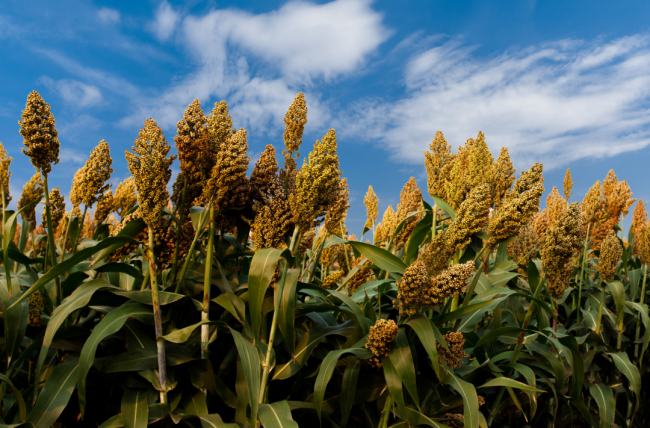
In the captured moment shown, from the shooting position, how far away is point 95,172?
2.15m

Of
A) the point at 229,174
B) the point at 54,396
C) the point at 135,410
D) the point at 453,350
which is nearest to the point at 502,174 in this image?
the point at 453,350

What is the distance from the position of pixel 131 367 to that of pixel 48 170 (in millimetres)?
1159

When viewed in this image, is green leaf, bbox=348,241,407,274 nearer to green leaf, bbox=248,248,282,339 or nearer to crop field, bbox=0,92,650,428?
crop field, bbox=0,92,650,428

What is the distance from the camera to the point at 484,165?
291 centimetres

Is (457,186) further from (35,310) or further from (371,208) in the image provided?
(35,310)

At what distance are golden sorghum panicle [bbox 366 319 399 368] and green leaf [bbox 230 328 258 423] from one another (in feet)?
1.62

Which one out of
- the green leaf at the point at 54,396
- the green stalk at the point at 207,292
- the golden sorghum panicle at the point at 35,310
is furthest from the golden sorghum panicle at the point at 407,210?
the golden sorghum panicle at the point at 35,310

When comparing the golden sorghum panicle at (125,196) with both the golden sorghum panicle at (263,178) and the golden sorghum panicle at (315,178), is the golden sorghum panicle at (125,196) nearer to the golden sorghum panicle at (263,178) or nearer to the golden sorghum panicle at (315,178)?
the golden sorghum panicle at (263,178)

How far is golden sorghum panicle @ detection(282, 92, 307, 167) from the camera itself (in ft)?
7.07

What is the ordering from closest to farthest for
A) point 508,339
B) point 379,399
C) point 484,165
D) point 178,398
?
point 178,398, point 379,399, point 508,339, point 484,165

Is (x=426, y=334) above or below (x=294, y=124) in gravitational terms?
below

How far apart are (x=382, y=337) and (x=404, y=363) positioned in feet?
0.60

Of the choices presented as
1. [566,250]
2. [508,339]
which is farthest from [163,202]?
[508,339]

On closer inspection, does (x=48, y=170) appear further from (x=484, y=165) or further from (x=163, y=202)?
(x=484, y=165)
